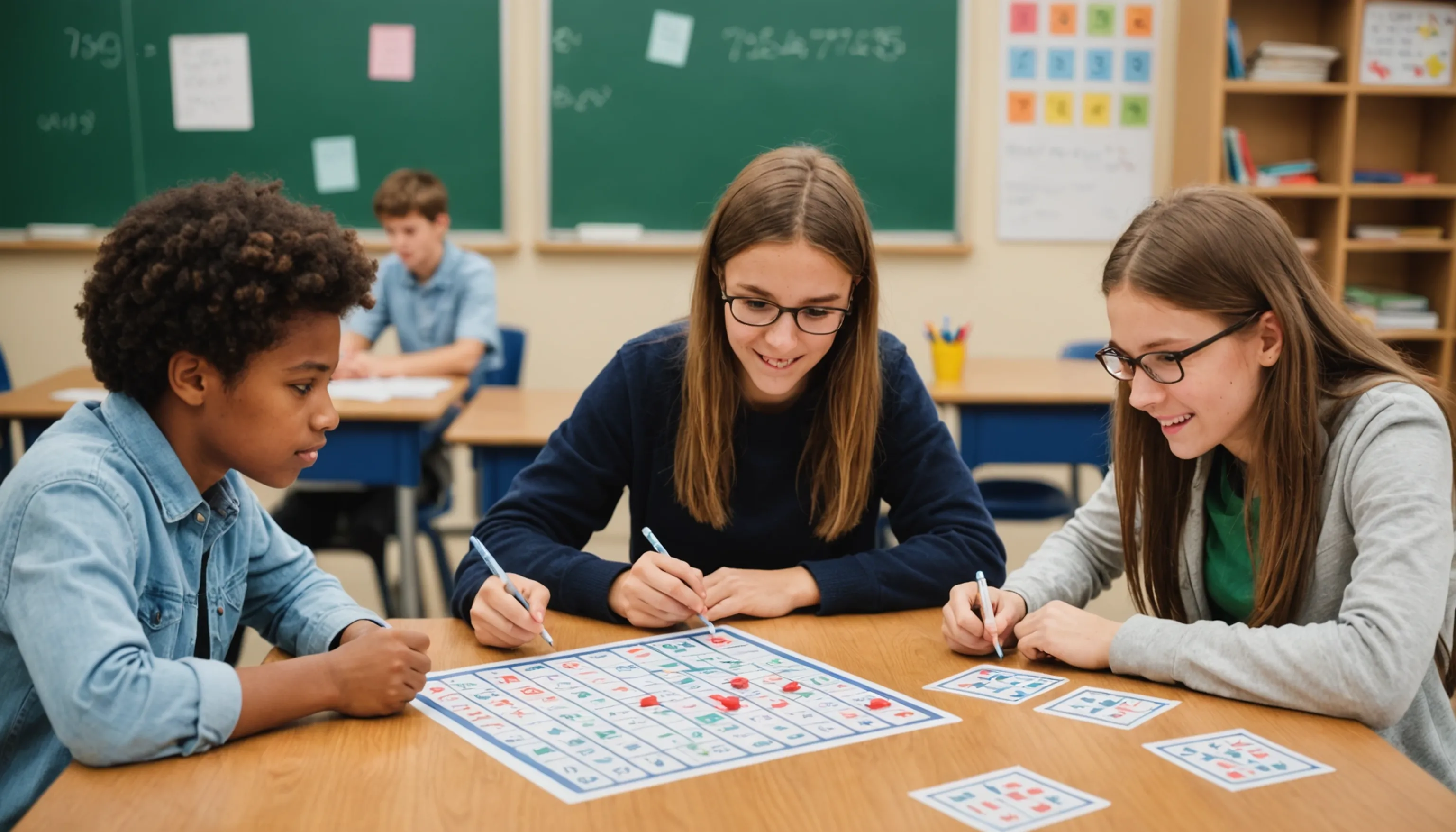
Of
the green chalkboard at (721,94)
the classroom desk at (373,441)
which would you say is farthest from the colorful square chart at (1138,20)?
the classroom desk at (373,441)

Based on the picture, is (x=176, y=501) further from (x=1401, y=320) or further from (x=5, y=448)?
(x=1401, y=320)

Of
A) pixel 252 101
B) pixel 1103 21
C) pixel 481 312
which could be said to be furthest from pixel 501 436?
pixel 1103 21

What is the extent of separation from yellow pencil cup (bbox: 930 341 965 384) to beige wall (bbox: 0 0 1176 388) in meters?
1.04

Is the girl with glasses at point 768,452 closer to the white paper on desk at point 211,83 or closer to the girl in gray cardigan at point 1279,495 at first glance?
the girl in gray cardigan at point 1279,495

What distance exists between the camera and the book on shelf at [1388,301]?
491 cm

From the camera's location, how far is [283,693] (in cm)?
107

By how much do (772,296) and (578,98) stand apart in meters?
3.48

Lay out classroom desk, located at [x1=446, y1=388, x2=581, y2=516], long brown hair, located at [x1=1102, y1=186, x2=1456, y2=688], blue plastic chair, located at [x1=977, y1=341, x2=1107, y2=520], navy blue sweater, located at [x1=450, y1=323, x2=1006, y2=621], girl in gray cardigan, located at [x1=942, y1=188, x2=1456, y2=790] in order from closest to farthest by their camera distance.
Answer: girl in gray cardigan, located at [x1=942, y1=188, x2=1456, y2=790]
long brown hair, located at [x1=1102, y1=186, x2=1456, y2=688]
navy blue sweater, located at [x1=450, y1=323, x2=1006, y2=621]
classroom desk, located at [x1=446, y1=388, x2=581, y2=516]
blue plastic chair, located at [x1=977, y1=341, x2=1107, y2=520]

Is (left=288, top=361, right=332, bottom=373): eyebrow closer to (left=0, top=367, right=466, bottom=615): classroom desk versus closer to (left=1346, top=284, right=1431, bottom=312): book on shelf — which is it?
(left=0, top=367, right=466, bottom=615): classroom desk

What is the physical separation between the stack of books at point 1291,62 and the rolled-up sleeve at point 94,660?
4.73 metres

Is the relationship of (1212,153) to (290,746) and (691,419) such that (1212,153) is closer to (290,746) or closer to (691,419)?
(691,419)

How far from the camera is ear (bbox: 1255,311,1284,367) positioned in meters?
1.31

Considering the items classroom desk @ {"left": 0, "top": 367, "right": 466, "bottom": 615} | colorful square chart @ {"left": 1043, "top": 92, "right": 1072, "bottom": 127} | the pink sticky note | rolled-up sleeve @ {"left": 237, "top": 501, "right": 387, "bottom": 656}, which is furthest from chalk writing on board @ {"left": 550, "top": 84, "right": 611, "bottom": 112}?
rolled-up sleeve @ {"left": 237, "top": 501, "right": 387, "bottom": 656}

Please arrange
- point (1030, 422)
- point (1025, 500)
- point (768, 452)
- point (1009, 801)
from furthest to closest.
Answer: point (1025, 500), point (1030, 422), point (768, 452), point (1009, 801)
